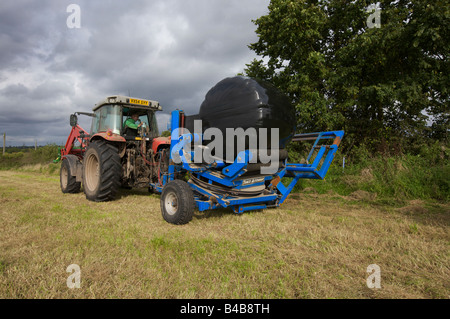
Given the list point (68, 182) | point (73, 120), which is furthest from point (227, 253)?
point (73, 120)

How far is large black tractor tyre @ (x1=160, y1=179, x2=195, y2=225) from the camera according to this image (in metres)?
3.96

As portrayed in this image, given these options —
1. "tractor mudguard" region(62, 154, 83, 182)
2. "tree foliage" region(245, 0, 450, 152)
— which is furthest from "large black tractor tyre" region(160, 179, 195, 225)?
"tree foliage" region(245, 0, 450, 152)

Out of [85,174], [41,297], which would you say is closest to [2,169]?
[85,174]

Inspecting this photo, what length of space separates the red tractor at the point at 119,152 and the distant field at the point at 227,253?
3.34 feet

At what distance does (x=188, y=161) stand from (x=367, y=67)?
754 centimetres

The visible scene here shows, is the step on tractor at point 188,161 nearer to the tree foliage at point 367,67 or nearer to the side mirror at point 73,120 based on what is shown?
the side mirror at point 73,120

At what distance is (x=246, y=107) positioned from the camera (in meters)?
3.86

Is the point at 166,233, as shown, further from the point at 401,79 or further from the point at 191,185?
the point at 401,79

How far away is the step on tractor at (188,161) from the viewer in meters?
3.99

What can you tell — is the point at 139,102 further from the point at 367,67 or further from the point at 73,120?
the point at 367,67

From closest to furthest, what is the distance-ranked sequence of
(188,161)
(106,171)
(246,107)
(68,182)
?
(246,107)
(188,161)
(106,171)
(68,182)

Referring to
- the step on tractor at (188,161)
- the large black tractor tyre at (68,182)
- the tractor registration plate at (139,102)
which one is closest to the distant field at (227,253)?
the step on tractor at (188,161)

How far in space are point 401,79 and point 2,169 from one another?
23.0m

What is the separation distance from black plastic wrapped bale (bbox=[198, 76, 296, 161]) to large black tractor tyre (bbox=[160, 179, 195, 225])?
3.30 feet
